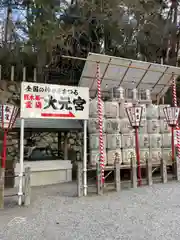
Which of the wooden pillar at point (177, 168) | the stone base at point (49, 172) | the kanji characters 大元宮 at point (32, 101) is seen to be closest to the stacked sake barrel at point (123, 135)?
the wooden pillar at point (177, 168)

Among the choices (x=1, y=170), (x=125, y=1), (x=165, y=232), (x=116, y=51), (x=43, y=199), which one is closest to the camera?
(x=165, y=232)

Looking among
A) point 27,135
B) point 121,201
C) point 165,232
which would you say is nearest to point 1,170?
point 121,201

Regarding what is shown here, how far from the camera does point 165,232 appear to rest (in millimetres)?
2965

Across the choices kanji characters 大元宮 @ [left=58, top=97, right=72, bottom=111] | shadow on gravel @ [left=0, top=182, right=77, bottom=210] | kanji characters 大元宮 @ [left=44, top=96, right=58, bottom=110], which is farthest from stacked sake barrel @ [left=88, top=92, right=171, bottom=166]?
kanji characters 大元宮 @ [left=44, top=96, right=58, bottom=110]

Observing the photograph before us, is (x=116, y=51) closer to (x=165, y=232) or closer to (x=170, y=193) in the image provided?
(x=170, y=193)

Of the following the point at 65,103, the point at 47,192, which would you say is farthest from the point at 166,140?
the point at 47,192

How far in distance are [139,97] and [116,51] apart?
207cm

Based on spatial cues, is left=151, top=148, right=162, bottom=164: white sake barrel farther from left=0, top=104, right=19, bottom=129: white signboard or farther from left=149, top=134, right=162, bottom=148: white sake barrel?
left=0, top=104, right=19, bottom=129: white signboard

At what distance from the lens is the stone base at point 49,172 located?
6168 mm

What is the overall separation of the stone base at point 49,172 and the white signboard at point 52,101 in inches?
79.5

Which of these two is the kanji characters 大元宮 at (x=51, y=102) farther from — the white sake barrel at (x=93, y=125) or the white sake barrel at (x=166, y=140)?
the white sake barrel at (x=166, y=140)

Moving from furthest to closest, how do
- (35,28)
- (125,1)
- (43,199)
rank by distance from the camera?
(125,1)
(35,28)
(43,199)

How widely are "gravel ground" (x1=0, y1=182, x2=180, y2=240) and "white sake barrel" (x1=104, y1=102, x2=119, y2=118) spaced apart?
2.11 m

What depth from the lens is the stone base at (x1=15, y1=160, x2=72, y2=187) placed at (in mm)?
6168
